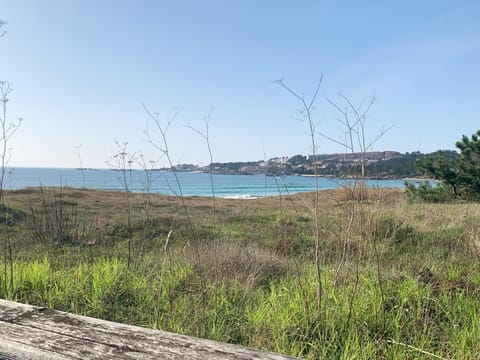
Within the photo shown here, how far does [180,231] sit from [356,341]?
6.33 metres

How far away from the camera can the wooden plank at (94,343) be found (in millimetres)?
1175

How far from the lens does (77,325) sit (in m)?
1.38

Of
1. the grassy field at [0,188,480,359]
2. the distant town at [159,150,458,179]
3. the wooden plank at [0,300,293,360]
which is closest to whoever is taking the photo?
the wooden plank at [0,300,293,360]

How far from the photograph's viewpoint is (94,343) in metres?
1.25

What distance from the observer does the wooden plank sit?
1175 mm

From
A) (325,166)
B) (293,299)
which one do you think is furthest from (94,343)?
(325,166)

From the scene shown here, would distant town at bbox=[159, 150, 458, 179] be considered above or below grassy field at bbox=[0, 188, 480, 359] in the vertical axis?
above

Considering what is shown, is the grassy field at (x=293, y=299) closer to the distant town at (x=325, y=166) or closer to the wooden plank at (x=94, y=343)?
the distant town at (x=325, y=166)

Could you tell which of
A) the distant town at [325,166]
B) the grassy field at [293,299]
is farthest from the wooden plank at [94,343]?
A: the distant town at [325,166]

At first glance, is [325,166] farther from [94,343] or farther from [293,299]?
[94,343]

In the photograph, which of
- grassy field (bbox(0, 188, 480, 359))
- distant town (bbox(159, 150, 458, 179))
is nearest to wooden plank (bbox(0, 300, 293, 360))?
grassy field (bbox(0, 188, 480, 359))

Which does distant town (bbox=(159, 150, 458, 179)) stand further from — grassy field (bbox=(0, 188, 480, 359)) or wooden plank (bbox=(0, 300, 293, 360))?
wooden plank (bbox=(0, 300, 293, 360))

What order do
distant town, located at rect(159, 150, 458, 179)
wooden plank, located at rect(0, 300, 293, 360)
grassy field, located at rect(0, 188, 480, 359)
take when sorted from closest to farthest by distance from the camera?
wooden plank, located at rect(0, 300, 293, 360) < grassy field, located at rect(0, 188, 480, 359) < distant town, located at rect(159, 150, 458, 179)

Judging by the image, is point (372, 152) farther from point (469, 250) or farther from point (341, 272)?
point (469, 250)
